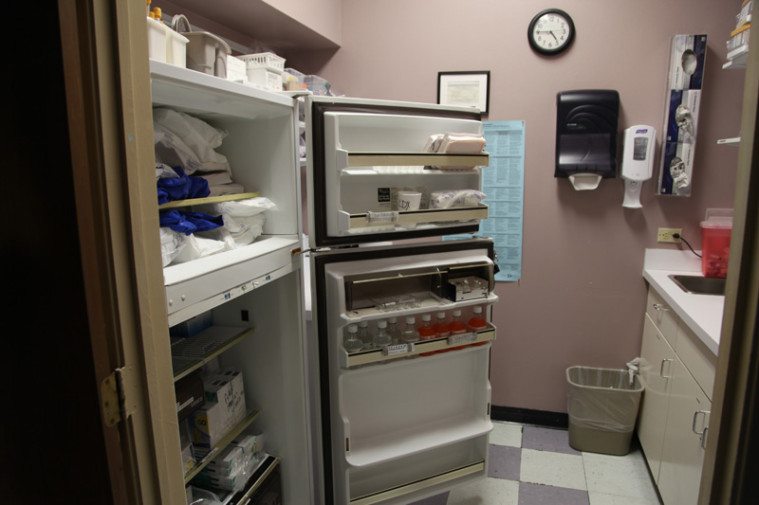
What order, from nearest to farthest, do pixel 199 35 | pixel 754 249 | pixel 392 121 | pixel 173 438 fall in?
pixel 754 249, pixel 173 438, pixel 199 35, pixel 392 121

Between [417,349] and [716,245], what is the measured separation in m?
1.73

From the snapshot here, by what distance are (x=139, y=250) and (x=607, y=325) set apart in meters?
2.62

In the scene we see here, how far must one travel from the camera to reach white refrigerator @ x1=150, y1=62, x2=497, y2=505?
1.52 meters

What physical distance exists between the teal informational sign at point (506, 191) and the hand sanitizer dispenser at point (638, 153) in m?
0.53

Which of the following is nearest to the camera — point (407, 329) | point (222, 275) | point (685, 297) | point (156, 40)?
point (156, 40)

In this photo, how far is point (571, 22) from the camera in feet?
8.07

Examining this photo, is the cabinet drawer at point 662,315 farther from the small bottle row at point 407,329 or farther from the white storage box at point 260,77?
the white storage box at point 260,77

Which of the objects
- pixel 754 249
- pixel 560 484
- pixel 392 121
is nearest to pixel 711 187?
pixel 560 484

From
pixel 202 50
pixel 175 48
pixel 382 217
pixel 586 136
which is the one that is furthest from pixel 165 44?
pixel 586 136

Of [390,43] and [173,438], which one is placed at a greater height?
[390,43]

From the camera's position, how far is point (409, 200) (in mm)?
1657

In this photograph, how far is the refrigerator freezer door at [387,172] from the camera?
1509 millimetres

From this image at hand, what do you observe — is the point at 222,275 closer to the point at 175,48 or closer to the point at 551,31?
the point at 175,48

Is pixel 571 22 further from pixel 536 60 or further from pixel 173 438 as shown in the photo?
pixel 173 438
